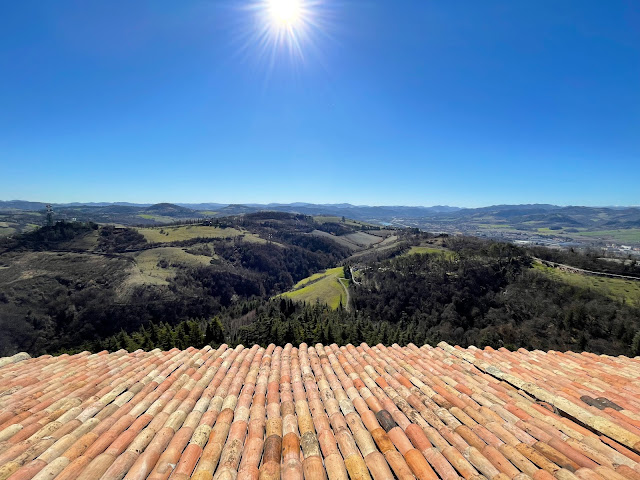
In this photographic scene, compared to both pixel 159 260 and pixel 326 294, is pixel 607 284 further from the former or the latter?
pixel 159 260

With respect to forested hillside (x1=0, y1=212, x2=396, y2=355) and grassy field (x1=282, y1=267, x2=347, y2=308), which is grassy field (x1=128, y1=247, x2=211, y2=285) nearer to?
forested hillside (x1=0, y1=212, x2=396, y2=355)

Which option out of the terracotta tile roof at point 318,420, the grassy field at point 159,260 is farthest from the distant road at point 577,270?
the grassy field at point 159,260

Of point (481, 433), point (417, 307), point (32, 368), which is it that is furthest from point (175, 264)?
point (481, 433)

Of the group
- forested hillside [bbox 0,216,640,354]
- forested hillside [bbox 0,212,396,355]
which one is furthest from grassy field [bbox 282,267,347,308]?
forested hillside [bbox 0,212,396,355]

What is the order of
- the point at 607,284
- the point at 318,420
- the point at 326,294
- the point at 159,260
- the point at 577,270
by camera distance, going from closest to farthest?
the point at 318,420 → the point at 607,284 → the point at 577,270 → the point at 326,294 → the point at 159,260

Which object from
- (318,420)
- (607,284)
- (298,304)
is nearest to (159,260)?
(298,304)

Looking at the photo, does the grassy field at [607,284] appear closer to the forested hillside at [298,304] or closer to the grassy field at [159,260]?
the forested hillside at [298,304]
